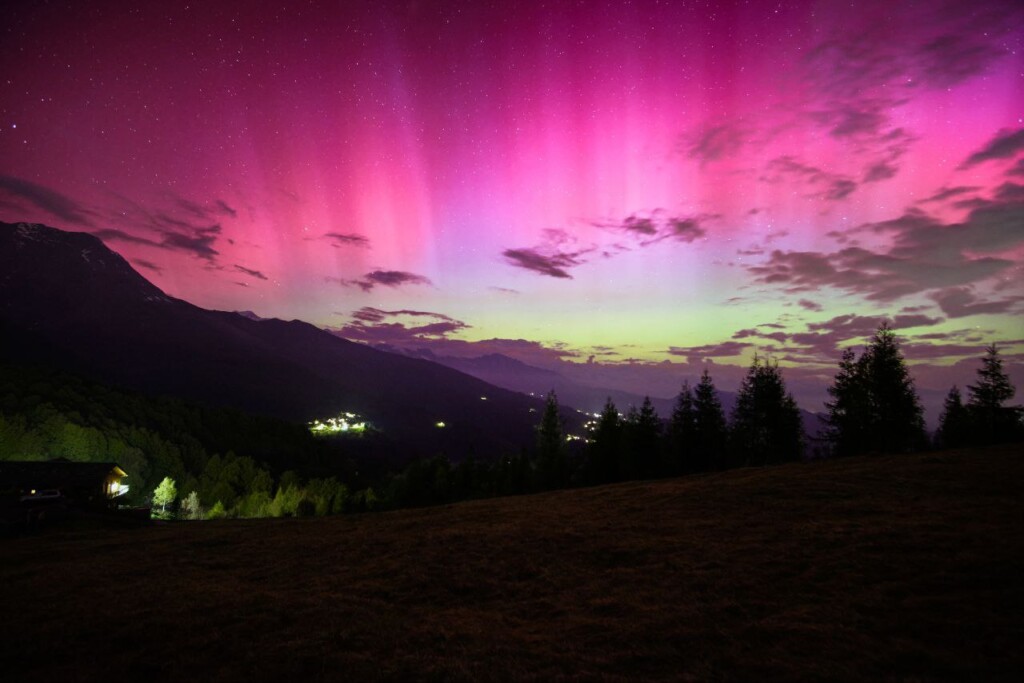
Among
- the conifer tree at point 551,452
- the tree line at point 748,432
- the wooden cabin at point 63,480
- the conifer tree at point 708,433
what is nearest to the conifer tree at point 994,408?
the tree line at point 748,432

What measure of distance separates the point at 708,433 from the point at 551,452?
24204 mm

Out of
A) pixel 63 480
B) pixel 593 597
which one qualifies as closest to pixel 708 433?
pixel 593 597

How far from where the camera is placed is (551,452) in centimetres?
7194

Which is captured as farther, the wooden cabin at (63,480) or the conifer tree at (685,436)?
the conifer tree at (685,436)

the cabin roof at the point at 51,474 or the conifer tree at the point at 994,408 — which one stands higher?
the conifer tree at the point at 994,408

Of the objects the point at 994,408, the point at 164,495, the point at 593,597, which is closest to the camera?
the point at 593,597

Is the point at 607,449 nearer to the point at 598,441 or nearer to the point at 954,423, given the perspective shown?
the point at 598,441

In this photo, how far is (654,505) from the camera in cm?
3173

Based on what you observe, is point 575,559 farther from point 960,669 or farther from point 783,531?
point 960,669

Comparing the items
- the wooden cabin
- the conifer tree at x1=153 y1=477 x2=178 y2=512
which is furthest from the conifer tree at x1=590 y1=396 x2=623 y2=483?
the conifer tree at x1=153 y1=477 x2=178 y2=512

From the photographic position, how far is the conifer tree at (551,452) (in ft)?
233

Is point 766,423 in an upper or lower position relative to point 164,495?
upper

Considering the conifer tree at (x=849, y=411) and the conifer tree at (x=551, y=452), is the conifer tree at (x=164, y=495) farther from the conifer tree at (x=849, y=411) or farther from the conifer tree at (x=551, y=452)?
the conifer tree at (x=849, y=411)

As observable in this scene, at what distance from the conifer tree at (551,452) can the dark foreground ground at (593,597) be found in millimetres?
41188
